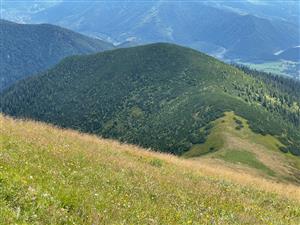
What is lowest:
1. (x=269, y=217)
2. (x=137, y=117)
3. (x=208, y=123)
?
(x=137, y=117)

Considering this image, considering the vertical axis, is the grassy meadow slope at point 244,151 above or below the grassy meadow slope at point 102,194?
below

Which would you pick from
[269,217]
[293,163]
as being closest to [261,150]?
[293,163]

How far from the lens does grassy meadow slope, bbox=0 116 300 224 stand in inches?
435

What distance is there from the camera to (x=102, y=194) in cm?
1307

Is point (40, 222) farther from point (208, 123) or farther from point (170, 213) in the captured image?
point (208, 123)

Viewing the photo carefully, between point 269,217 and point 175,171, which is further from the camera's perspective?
point 175,171

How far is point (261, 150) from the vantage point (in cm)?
9188

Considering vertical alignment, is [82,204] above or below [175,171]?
above

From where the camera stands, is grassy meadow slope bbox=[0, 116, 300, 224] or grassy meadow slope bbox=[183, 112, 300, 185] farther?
grassy meadow slope bbox=[183, 112, 300, 185]

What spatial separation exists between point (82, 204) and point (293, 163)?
8205 centimetres

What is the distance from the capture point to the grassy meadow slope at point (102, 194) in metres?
11.1

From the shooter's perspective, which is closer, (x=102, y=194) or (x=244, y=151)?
(x=102, y=194)

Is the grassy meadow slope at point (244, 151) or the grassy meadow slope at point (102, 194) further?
the grassy meadow slope at point (244, 151)

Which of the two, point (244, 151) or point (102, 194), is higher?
point (102, 194)
